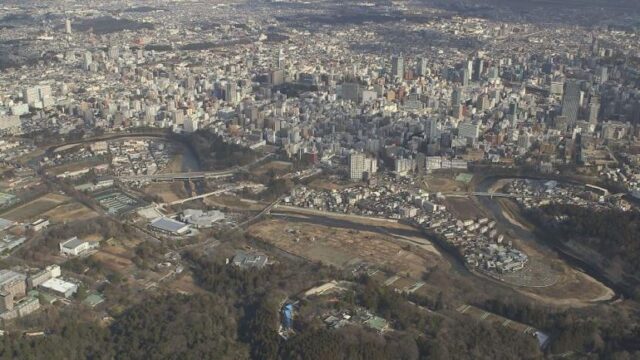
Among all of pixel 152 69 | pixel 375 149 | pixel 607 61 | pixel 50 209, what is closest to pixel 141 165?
pixel 50 209

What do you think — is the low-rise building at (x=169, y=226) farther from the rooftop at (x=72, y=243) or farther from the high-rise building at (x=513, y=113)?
the high-rise building at (x=513, y=113)

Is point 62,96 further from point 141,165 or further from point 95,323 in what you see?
point 95,323

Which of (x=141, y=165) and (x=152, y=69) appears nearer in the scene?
(x=141, y=165)

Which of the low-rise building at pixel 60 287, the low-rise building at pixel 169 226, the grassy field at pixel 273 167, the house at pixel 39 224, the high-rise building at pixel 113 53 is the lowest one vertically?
the grassy field at pixel 273 167

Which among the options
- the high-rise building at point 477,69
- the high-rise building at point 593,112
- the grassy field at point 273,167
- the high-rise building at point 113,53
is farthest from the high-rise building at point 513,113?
the high-rise building at point 113,53

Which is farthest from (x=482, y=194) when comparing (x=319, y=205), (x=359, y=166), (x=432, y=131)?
(x=432, y=131)

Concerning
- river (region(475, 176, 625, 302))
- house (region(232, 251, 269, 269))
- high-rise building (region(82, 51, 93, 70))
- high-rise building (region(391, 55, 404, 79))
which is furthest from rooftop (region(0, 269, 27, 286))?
high-rise building (region(82, 51, 93, 70))
